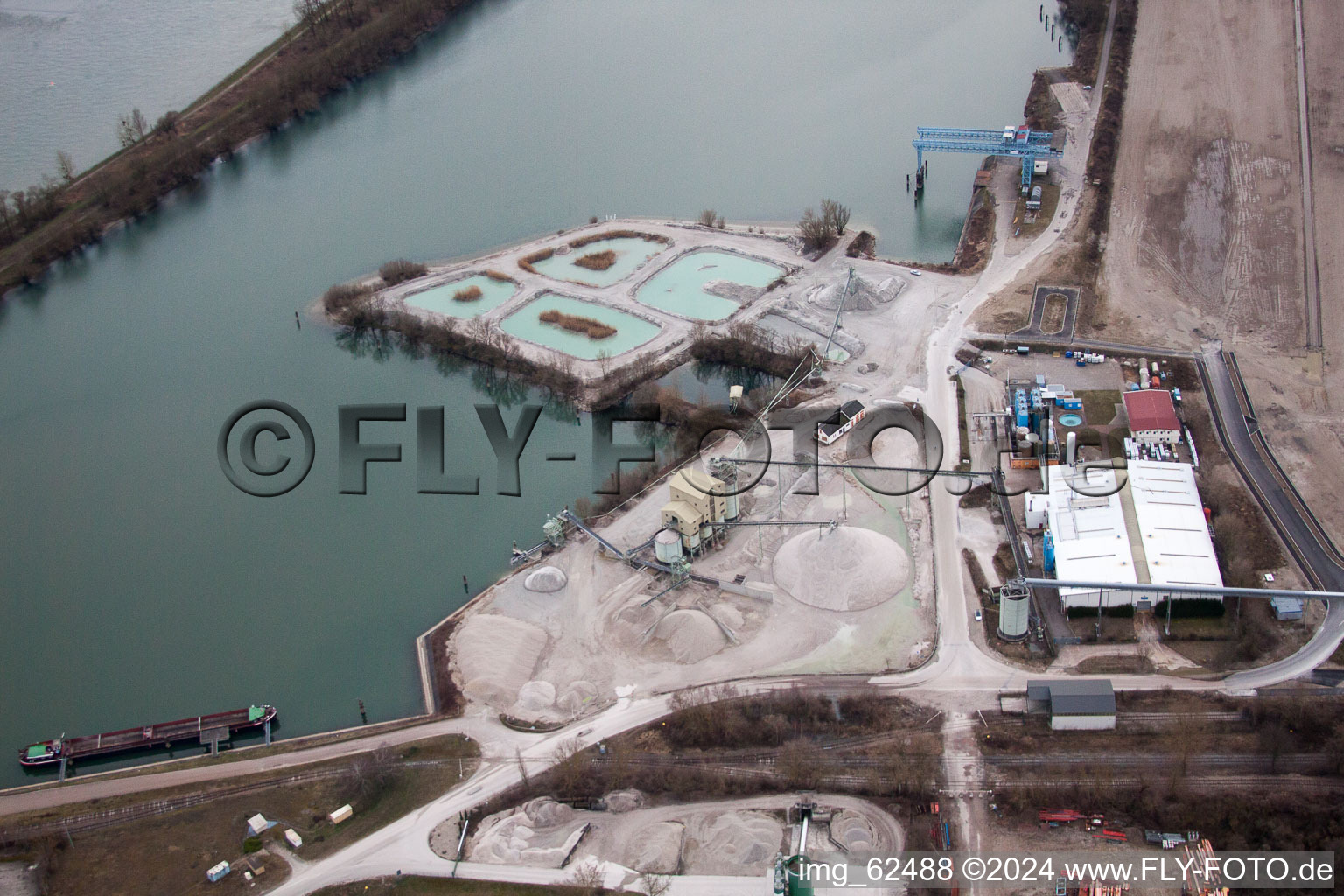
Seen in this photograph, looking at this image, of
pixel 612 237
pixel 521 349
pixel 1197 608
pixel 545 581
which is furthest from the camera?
pixel 612 237

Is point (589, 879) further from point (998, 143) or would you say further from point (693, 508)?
point (998, 143)

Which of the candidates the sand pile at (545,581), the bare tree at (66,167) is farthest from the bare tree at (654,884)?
the bare tree at (66,167)

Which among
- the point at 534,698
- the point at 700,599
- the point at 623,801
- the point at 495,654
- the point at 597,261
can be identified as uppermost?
the point at 597,261

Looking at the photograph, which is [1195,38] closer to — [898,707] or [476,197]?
[476,197]

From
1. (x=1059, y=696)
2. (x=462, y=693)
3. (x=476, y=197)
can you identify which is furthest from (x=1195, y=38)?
(x=462, y=693)

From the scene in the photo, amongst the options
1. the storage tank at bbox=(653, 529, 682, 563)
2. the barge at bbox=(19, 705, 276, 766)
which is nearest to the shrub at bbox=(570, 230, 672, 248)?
the storage tank at bbox=(653, 529, 682, 563)

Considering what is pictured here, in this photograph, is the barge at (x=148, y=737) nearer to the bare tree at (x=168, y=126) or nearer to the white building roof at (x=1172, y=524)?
the white building roof at (x=1172, y=524)

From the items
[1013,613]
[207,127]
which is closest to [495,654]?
[1013,613]
